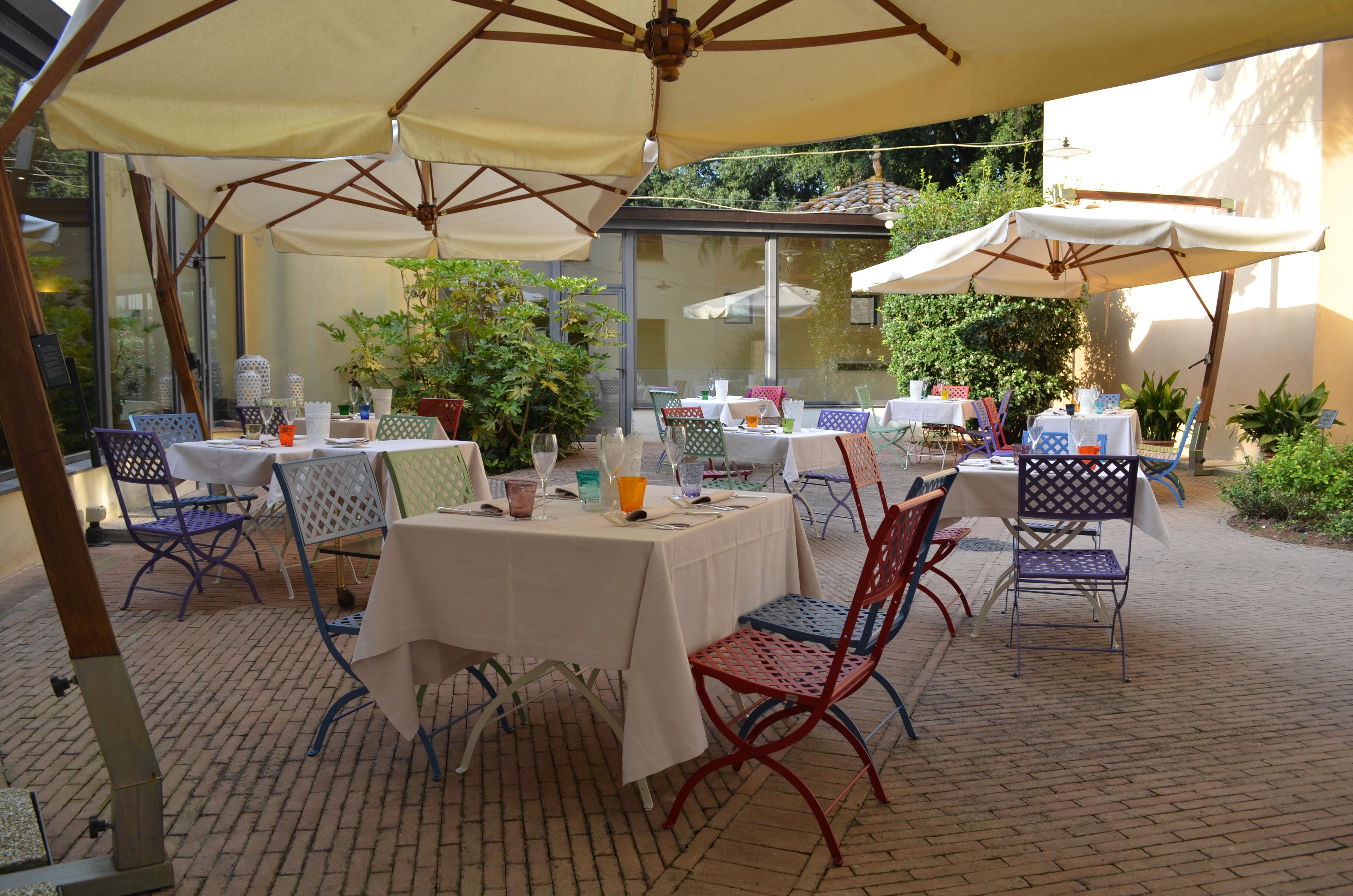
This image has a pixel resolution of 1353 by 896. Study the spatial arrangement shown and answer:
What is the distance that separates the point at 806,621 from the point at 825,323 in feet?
44.3

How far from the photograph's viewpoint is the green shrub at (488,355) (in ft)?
38.3

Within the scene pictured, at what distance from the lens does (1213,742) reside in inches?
142

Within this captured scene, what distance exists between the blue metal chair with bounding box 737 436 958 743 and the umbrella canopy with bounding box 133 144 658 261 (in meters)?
3.07

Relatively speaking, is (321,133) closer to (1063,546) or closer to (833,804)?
(833,804)

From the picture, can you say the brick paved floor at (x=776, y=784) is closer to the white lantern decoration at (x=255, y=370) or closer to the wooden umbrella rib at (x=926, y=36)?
the wooden umbrella rib at (x=926, y=36)

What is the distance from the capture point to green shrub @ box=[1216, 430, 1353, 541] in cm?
774

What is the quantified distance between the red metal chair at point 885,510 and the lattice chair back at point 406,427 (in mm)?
3157

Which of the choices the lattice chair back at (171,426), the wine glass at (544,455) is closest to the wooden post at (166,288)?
the lattice chair back at (171,426)

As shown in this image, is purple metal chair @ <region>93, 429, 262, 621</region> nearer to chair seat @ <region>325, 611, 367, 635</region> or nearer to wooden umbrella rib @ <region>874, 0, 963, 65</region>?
chair seat @ <region>325, 611, 367, 635</region>

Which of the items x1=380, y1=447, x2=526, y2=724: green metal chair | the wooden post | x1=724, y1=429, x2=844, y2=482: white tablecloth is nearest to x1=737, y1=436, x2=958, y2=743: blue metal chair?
x1=380, y1=447, x2=526, y2=724: green metal chair

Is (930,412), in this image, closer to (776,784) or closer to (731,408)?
(731,408)

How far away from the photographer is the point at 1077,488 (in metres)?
4.54

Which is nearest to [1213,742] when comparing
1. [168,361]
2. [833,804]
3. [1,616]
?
[833,804]

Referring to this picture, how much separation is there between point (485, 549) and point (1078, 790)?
2.15 metres
